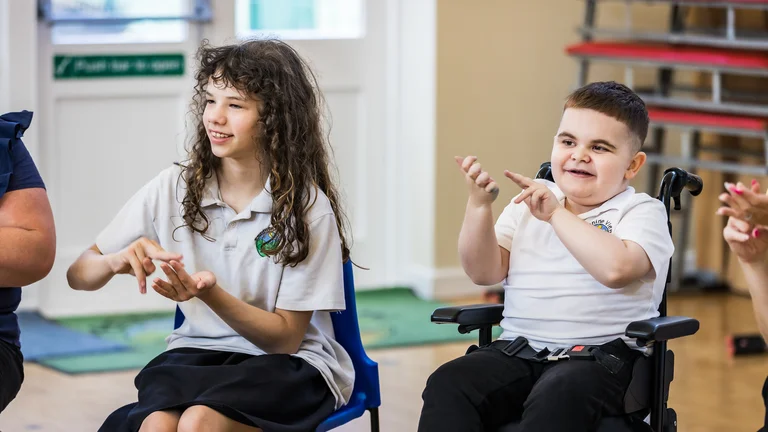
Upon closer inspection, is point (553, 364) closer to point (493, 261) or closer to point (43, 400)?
point (493, 261)

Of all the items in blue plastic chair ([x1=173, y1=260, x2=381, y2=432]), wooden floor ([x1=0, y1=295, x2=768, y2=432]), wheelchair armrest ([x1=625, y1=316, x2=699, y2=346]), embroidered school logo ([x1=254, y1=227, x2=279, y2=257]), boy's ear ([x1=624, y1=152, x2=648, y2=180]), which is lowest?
wooden floor ([x1=0, y1=295, x2=768, y2=432])

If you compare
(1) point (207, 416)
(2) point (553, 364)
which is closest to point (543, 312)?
(2) point (553, 364)

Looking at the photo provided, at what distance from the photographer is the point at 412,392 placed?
140 inches

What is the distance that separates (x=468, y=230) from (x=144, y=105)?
2649 mm

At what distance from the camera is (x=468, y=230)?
87.6 inches

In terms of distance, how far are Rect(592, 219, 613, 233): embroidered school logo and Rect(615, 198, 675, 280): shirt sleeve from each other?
25 mm

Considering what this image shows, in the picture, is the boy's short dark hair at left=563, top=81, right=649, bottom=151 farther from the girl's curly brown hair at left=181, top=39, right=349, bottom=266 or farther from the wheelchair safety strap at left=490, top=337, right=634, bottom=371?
the girl's curly brown hair at left=181, top=39, right=349, bottom=266

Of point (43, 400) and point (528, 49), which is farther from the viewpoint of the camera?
point (528, 49)

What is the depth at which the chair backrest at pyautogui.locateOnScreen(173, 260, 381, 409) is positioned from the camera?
2.27 metres

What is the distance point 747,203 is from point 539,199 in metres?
0.40

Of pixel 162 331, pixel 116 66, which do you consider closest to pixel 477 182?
pixel 162 331

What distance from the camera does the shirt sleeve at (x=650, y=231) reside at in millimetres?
2166

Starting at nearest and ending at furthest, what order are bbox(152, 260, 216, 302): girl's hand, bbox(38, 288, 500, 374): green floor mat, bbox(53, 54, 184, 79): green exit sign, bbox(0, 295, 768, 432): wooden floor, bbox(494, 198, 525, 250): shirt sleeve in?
bbox(152, 260, 216, 302): girl's hand < bbox(494, 198, 525, 250): shirt sleeve < bbox(0, 295, 768, 432): wooden floor < bbox(38, 288, 500, 374): green floor mat < bbox(53, 54, 184, 79): green exit sign

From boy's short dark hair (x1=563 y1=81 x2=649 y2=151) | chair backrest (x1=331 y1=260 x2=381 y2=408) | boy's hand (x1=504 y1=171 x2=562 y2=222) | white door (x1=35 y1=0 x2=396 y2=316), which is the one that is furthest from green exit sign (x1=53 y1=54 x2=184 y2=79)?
boy's hand (x1=504 y1=171 x2=562 y2=222)
